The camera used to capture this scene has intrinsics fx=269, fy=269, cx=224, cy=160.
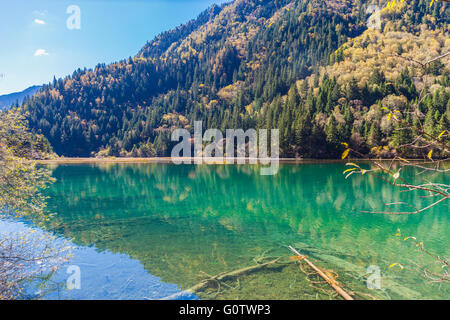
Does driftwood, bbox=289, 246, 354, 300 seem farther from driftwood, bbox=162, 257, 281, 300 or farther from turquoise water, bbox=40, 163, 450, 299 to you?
driftwood, bbox=162, 257, 281, 300

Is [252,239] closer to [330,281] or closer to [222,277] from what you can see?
[222,277]

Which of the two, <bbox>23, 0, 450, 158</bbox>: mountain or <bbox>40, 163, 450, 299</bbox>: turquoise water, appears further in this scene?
<bbox>23, 0, 450, 158</bbox>: mountain

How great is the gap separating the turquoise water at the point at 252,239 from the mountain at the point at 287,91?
1746 inches

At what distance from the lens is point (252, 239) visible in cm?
1335

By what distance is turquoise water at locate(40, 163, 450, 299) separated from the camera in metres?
8.56

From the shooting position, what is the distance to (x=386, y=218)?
16.5m

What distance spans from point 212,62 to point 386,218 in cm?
18537

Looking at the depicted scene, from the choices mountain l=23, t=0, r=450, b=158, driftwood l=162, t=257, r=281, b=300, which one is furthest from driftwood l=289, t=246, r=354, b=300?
mountain l=23, t=0, r=450, b=158

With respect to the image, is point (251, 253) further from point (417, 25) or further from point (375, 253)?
point (417, 25)

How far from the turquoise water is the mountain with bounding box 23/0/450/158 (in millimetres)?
44338

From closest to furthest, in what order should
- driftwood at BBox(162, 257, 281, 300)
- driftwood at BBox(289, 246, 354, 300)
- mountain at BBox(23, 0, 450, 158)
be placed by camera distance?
driftwood at BBox(289, 246, 354, 300)
driftwood at BBox(162, 257, 281, 300)
mountain at BBox(23, 0, 450, 158)

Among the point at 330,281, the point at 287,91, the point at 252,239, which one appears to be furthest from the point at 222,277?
the point at 287,91

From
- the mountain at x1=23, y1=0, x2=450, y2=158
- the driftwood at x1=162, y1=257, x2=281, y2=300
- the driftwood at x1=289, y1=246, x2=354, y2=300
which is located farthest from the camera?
the mountain at x1=23, y1=0, x2=450, y2=158

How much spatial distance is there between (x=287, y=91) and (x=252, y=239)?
121259 mm
